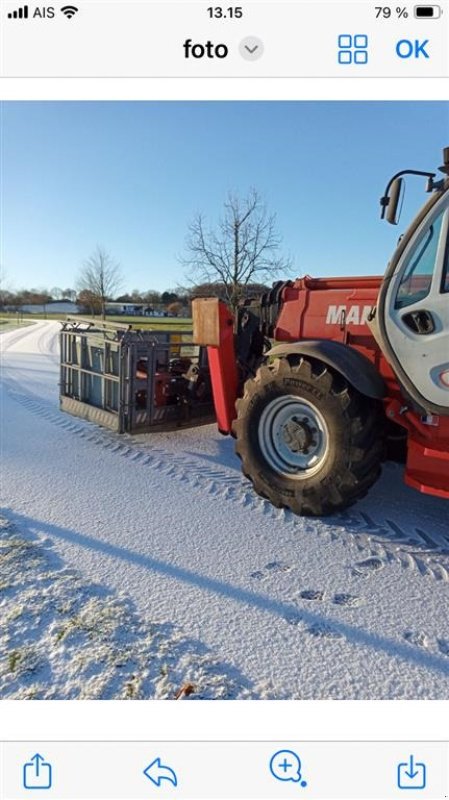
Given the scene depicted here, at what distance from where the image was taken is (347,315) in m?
3.66

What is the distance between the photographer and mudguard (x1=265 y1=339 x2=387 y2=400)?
3.17 m

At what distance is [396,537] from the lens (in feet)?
10.1

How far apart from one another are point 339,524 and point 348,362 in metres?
1.20

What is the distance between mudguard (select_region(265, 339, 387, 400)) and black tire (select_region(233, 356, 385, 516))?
9 cm
